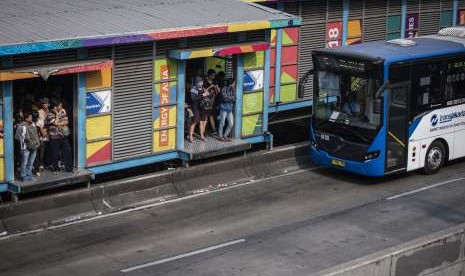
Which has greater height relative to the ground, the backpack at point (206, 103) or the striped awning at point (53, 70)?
the striped awning at point (53, 70)

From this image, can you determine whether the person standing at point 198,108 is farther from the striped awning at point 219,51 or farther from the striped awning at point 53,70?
the striped awning at point 53,70

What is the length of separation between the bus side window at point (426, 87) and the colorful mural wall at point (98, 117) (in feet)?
21.7

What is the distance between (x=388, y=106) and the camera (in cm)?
2116

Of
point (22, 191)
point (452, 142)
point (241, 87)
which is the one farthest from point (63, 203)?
point (452, 142)

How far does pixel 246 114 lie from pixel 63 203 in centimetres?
560

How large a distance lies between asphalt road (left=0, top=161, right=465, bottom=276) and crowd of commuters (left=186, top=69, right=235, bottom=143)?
1.66 meters

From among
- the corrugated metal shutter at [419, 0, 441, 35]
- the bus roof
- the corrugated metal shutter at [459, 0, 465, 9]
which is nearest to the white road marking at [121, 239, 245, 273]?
the bus roof

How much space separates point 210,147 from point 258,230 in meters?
3.86

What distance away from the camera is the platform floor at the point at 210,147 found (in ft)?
70.2

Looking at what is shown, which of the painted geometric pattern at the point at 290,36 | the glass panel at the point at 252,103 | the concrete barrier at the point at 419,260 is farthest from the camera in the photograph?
the painted geometric pattern at the point at 290,36

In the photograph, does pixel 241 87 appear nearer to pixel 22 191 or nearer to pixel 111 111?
pixel 111 111

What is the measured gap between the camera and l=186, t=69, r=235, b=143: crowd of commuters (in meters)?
21.9

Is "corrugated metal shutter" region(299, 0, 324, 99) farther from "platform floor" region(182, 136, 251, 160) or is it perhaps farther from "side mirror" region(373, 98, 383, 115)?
"side mirror" region(373, 98, 383, 115)

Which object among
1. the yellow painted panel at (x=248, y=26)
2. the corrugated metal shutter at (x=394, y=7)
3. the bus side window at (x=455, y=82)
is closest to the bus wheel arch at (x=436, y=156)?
the bus side window at (x=455, y=82)
